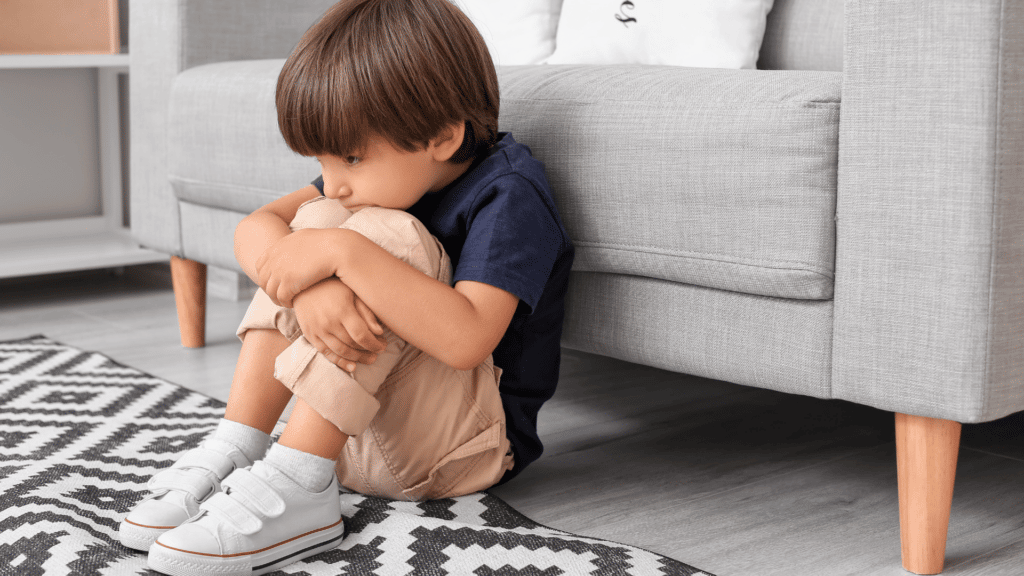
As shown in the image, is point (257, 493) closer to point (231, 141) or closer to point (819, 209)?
point (819, 209)

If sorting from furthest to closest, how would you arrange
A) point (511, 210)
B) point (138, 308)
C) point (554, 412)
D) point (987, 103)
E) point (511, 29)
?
point (138, 308) < point (511, 29) < point (554, 412) < point (511, 210) < point (987, 103)

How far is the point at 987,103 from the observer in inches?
29.5

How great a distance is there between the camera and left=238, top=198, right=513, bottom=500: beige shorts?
0.81m

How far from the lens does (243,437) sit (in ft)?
2.94

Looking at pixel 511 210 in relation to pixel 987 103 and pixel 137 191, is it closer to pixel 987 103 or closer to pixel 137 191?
pixel 987 103

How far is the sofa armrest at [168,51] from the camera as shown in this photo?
161 cm

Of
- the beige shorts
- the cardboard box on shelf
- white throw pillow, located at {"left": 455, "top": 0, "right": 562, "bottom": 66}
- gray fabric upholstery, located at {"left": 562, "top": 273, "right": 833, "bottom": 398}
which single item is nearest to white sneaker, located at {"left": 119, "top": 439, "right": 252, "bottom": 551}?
the beige shorts

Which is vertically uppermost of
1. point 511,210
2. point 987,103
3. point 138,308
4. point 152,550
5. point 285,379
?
point 987,103

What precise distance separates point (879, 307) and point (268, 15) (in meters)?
1.23

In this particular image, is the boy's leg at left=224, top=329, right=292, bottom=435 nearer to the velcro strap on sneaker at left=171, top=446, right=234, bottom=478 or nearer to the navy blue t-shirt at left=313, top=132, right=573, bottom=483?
the velcro strap on sneaker at left=171, top=446, right=234, bottom=478

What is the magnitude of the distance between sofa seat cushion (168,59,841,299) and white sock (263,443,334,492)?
33 centimetres

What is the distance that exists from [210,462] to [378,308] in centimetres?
20

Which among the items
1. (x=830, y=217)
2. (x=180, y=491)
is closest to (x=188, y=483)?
(x=180, y=491)

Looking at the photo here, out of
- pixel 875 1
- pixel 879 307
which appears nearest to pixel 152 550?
pixel 879 307
